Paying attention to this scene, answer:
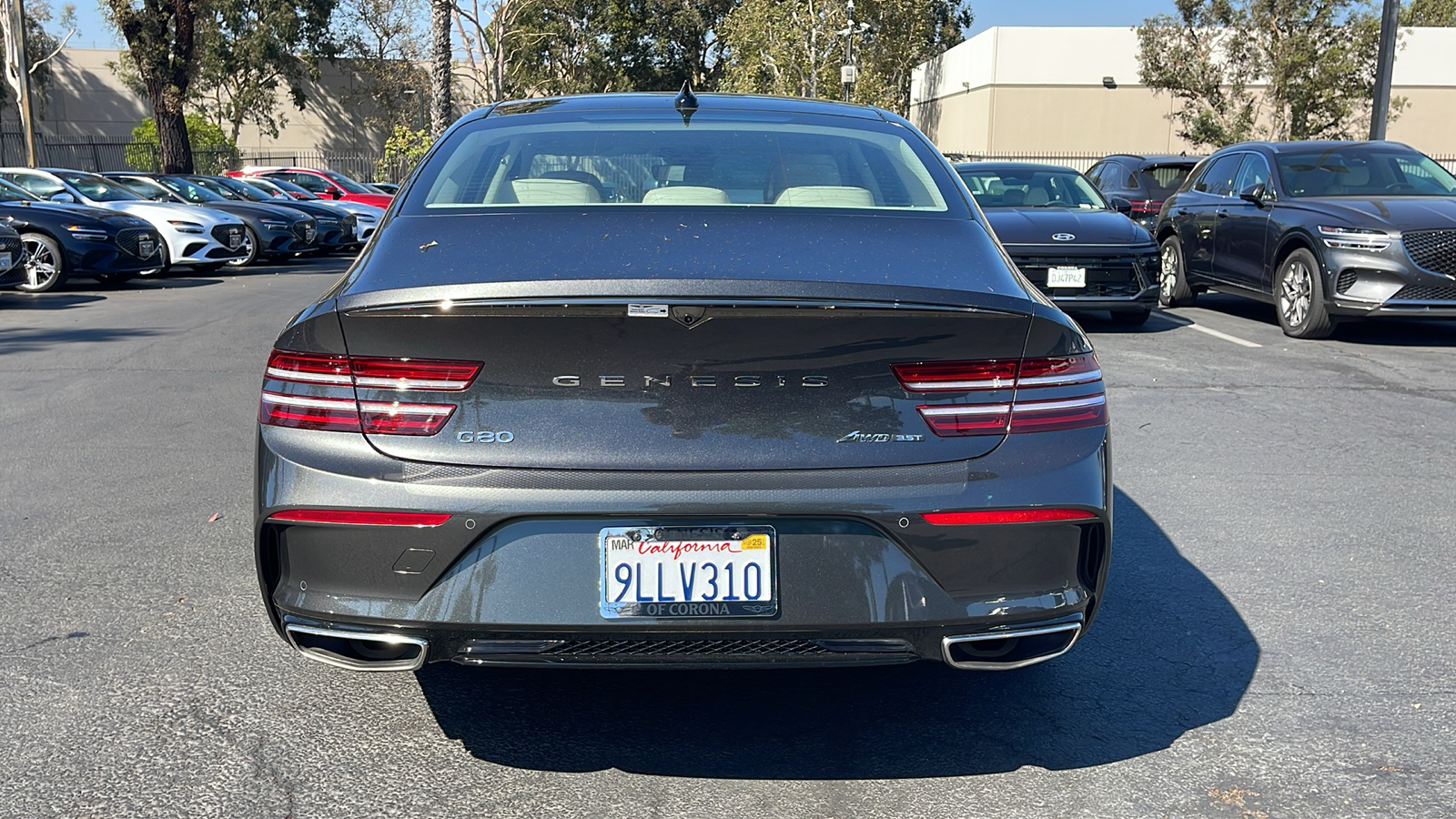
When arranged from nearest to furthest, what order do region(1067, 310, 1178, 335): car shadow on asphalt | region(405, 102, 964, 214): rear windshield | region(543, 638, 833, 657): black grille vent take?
region(543, 638, 833, 657): black grille vent → region(405, 102, 964, 214): rear windshield → region(1067, 310, 1178, 335): car shadow on asphalt

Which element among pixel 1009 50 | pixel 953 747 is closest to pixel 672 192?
pixel 953 747

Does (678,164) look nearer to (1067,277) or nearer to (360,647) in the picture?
(360,647)

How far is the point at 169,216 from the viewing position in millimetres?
17328

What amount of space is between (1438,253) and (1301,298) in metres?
1.18

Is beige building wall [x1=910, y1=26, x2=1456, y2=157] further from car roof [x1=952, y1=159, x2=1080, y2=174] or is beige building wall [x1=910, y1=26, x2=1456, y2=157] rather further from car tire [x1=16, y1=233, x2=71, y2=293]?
car tire [x1=16, y1=233, x2=71, y2=293]

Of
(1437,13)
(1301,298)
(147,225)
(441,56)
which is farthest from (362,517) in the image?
(1437,13)

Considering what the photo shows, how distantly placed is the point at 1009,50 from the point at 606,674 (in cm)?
4339

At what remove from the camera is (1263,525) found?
5320 mm

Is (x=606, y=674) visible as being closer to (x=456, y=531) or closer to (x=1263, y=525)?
(x=456, y=531)

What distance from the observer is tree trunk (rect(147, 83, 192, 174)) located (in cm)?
3161

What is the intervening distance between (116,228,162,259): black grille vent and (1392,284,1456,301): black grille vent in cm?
1327

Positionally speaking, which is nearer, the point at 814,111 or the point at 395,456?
the point at 395,456

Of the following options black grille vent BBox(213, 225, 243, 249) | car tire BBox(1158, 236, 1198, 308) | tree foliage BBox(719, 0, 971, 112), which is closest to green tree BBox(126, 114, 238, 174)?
tree foliage BBox(719, 0, 971, 112)

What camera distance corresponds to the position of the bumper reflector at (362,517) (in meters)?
2.73
